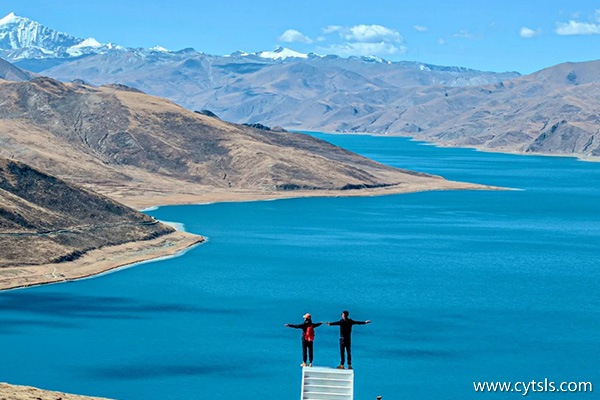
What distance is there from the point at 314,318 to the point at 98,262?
147ft

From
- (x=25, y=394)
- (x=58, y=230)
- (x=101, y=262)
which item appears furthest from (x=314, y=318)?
(x=25, y=394)

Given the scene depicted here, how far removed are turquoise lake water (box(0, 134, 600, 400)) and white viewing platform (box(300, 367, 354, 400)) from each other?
35.4 metres

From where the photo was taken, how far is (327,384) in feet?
133

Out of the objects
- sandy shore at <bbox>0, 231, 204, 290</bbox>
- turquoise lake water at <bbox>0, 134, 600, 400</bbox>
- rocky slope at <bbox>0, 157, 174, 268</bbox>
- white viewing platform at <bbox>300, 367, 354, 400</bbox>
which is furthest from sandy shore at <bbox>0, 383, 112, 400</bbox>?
rocky slope at <bbox>0, 157, 174, 268</bbox>

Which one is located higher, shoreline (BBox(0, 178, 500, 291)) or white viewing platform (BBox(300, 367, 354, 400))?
shoreline (BBox(0, 178, 500, 291))

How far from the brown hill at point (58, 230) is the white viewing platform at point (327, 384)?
3390 inches

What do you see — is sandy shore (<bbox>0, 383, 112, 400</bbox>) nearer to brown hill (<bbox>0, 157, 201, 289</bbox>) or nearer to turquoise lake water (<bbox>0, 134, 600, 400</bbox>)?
turquoise lake water (<bbox>0, 134, 600, 400</bbox>)

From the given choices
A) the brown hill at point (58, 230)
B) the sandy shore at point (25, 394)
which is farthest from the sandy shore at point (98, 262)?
the sandy shore at point (25, 394)

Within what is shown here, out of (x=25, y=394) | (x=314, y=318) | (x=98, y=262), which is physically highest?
(x=98, y=262)

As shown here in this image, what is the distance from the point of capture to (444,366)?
8556 cm

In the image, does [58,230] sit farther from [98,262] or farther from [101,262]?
[101,262]

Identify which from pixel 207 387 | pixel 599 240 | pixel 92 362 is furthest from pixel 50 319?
pixel 599 240

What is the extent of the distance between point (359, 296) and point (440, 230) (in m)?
67.5

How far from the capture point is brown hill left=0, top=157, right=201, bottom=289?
131250 millimetres
